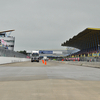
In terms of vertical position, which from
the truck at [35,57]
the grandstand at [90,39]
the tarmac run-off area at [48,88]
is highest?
the grandstand at [90,39]

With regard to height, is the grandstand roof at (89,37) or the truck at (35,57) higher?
the grandstand roof at (89,37)

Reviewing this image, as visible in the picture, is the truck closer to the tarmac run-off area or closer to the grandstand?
the grandstand

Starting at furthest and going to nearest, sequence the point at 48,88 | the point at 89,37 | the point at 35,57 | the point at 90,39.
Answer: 1. the point at 90,39
2. the point at 89,37
3. the point at 35,57
4. the point at 48,88

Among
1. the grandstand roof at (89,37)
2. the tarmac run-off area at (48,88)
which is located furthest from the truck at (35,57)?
the tarmac run-off area at (48,88)

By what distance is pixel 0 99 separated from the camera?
4.96 metres

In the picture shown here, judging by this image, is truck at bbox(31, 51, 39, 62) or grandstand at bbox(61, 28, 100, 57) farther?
grandstand at bbox(61, 28, 100, 57)

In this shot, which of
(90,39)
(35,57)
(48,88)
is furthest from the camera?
(90,39)

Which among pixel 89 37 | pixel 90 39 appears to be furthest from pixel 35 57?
pixel 90 39

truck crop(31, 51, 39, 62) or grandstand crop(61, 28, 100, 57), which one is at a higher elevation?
grandstand crop(61, 28, 100, 57)

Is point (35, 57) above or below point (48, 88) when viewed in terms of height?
above

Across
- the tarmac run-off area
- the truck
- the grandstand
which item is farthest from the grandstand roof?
the tarmac run-off area

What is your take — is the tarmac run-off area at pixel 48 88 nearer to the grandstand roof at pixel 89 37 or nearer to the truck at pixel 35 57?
the truck at pixel 35 57

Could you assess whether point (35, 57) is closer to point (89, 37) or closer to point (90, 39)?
point (89, 37)

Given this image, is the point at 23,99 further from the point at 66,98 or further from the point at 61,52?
the point at 61,52
